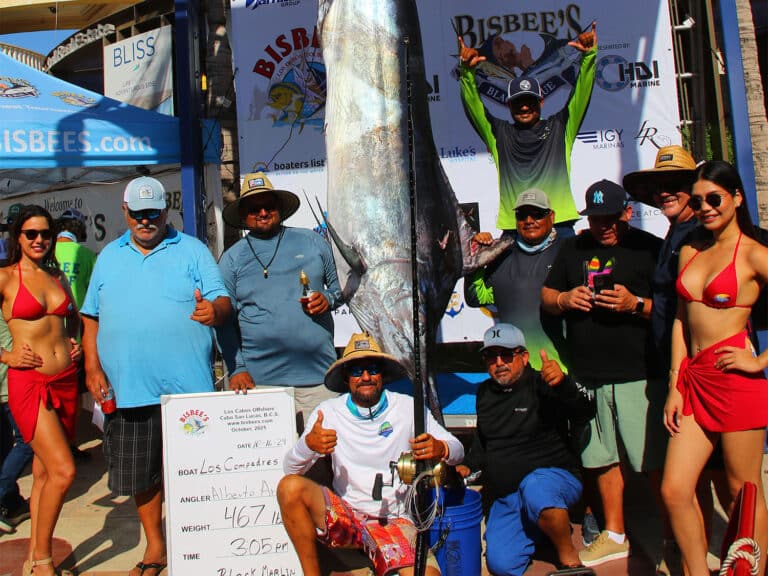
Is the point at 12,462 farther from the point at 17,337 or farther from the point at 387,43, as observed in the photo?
the point at 387,43

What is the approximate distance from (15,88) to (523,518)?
11.1ft

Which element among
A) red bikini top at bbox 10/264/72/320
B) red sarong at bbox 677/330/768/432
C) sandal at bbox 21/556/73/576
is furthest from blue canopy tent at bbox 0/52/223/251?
red sarong at bbox 677/330/768/432

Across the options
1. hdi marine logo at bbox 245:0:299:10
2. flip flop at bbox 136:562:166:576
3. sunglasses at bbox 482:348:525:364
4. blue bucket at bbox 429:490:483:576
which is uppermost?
hdi marine logo at bbox 245:0:299:10

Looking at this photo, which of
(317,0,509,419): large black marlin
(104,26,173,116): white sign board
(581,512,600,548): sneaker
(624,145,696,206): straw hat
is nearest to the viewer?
(624,145,696,206): straw hat

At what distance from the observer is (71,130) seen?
3861 mm

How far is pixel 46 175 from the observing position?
731 centimetres

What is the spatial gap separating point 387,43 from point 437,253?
35.8 inches

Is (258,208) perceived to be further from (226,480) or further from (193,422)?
(226,480)

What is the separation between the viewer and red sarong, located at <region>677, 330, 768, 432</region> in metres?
2.04

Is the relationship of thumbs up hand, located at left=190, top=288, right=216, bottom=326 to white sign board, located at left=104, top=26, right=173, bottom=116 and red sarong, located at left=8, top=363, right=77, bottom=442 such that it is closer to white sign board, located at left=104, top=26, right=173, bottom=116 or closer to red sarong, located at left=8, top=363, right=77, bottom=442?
red sarong, located at left=8, top=363, right=77, bottom=442

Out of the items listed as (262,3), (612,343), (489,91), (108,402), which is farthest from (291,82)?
(612,343)

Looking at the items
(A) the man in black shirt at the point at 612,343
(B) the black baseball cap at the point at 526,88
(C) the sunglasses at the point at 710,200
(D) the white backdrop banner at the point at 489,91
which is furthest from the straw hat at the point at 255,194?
(D) the white backdrop banner at the point at 489,91

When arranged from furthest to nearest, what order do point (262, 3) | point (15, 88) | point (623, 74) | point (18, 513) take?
point (262, 3), point (623, 74), point (15, 88), point (18, 513)

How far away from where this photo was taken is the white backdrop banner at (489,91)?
14.6 feet
